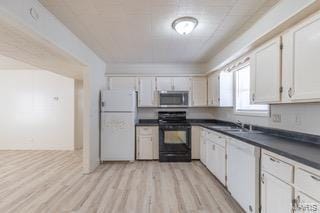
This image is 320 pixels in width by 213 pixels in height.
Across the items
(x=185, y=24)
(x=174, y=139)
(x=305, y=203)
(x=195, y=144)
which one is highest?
(x=185, y=24)

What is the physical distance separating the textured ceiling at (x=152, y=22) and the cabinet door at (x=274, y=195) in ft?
6.23

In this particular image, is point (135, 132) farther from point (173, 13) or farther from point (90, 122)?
point (173, 13)

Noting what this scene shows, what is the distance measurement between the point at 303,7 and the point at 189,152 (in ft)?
12.6

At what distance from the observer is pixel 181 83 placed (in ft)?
18.2

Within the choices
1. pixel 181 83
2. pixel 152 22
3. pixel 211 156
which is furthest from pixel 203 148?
pixel 152 22

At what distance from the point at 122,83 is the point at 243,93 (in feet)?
9.83

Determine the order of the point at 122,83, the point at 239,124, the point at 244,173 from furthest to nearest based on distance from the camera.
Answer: the point at 122,83
the point at 239,124
the point at 244,173

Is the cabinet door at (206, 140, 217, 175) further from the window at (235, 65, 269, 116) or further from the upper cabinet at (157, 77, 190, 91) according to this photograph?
the upper cabinet at (157, 77, 190, 91)

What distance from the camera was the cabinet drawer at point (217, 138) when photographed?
336 cm

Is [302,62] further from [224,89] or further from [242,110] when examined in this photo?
[224,89]

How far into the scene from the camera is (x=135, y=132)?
5195 mm

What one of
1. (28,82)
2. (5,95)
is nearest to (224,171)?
(28,82)

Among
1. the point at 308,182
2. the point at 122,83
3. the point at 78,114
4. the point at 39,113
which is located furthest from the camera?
the point at 78,114

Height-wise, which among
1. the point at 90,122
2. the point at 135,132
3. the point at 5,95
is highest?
the point at 5,95
